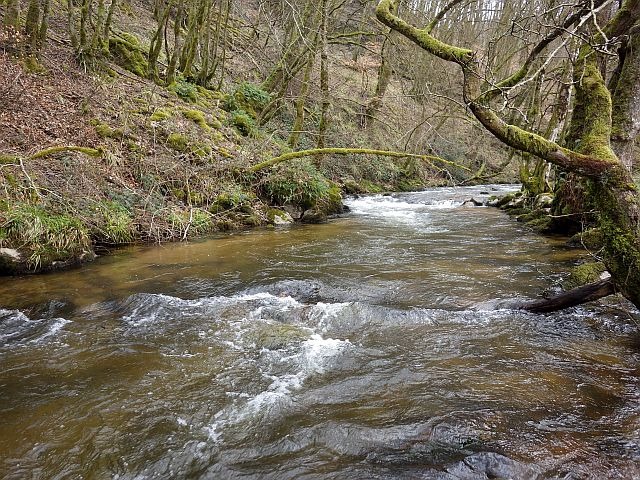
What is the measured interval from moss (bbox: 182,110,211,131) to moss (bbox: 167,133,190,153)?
5.42ft

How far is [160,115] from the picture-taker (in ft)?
39.0

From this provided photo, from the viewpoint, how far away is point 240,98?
16.4 m

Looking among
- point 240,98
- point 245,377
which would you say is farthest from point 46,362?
point 240,98

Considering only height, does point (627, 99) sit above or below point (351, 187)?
above

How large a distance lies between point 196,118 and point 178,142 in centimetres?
209

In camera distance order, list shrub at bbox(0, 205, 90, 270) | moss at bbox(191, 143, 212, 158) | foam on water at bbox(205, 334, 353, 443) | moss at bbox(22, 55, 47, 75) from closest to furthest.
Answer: foam on water at bbox(205, 334, 353, 443), shrub at bbox(0, 205, 90, 270), moss at bbox(22, 55, 47, 75), moss at bbox(191, 143, 212, 158)

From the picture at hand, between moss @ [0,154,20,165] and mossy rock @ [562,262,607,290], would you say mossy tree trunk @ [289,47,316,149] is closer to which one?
moss @ [0,154,20,165]

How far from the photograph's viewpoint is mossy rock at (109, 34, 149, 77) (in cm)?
1408

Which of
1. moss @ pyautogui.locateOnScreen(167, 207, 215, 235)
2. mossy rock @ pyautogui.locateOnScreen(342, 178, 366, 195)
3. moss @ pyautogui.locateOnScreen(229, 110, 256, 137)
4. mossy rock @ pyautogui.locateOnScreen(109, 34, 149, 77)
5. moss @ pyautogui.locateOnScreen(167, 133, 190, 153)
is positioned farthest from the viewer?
mossy rock @ pyautogui.locateOnScreen(342, 178, 366, 195)

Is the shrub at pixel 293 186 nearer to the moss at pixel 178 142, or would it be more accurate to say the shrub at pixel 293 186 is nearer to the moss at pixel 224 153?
the moss at pixel 224 153

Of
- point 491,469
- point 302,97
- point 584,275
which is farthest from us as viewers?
point 302,97

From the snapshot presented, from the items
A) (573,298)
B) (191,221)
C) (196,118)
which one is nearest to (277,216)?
(191,221)

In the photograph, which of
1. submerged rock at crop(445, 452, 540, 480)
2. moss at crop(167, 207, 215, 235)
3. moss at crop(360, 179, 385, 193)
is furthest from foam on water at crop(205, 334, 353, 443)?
moss at crop(360, 179, 385, 193)

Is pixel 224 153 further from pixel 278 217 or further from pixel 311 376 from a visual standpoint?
pixel 311 376
